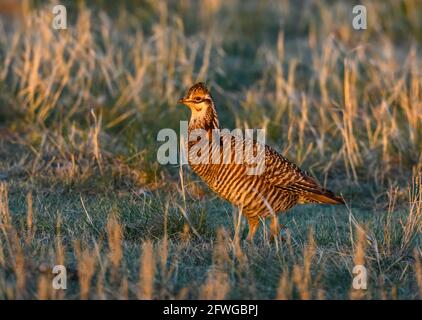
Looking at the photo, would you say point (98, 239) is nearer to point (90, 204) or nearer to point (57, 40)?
point (90, 204)

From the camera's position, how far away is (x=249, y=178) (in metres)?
5.45

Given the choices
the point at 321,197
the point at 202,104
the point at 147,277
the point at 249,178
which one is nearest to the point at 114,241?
the point at 147,277

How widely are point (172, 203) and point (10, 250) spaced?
4.18 feet

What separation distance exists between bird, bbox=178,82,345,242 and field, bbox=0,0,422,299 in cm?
17

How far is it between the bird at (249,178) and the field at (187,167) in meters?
0.17

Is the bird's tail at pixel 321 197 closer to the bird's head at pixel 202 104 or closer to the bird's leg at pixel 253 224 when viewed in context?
the bird's leg at pixel 253 224

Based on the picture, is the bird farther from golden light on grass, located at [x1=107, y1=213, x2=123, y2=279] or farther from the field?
golden light on grass, located at [x1=107, y1=213, x2=123, y2=279]

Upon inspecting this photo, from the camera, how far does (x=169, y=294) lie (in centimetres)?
439

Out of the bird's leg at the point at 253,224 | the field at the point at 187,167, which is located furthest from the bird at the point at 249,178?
the field at the point at 187,167

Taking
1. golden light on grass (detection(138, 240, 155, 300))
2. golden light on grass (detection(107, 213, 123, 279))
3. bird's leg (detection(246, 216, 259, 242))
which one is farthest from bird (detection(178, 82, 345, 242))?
golden light on grass (detection(138, 240, 155, 300))

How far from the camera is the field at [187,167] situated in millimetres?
4602

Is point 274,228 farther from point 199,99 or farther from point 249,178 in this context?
point 199,99

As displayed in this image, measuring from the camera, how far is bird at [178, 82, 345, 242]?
541 centimetres

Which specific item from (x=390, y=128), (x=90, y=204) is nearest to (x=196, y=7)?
(x=390, y=128)
